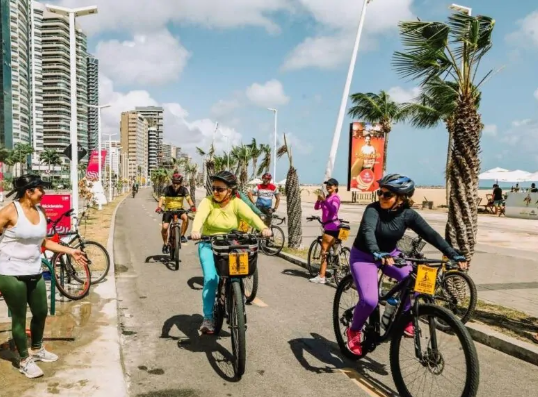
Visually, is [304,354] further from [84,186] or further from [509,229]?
[84,186]

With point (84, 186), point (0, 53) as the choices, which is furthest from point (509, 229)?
point (0, 53)

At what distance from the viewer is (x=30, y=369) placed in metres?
4.06

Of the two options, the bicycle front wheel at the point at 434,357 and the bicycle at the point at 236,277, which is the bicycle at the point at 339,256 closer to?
the bicycle at the point at 236,277

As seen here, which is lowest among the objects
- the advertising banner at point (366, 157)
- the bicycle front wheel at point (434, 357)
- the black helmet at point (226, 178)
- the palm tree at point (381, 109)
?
the bicycle front wheel at point (434, 357)

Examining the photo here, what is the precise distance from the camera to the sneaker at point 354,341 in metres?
4.48

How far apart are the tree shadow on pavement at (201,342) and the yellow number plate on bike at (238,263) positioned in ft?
3.17

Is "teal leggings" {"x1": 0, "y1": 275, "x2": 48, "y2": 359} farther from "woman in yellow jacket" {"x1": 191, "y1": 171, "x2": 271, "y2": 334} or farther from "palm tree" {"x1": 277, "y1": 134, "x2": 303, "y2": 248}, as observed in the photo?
"palm tree" {"x1": 277, "y1": 134, "x2": 303, "y2": 248}

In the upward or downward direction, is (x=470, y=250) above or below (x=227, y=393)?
above

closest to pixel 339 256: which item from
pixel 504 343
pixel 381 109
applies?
pixel 504 343

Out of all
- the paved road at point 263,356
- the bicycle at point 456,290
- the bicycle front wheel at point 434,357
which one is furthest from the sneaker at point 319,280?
the bicycle front wheel at point 434,357

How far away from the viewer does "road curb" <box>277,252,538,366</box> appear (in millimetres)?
4871

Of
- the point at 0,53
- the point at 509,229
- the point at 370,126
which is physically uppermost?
the point at 0,53

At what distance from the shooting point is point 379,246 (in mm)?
4418

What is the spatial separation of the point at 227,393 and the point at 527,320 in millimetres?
4305
